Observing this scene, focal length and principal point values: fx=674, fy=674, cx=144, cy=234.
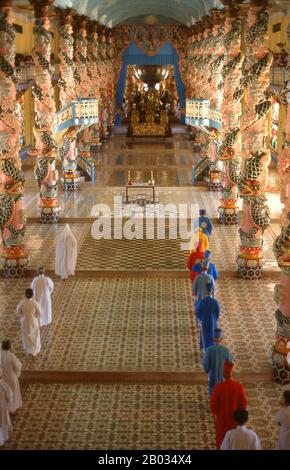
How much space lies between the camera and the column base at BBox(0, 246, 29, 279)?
13586 mm

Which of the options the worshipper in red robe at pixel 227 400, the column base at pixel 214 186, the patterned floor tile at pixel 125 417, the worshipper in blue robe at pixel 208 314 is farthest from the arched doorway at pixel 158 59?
the worshipper in red robe at pixel 227 400

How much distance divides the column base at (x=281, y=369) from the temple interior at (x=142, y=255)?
26 mm

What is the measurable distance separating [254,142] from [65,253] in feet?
14.0

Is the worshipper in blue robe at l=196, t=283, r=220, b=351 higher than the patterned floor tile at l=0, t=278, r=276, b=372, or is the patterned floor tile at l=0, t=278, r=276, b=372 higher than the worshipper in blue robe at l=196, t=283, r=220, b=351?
the worshipper in blue robe at l=196, t=283, r=220, b=351

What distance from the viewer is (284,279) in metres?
9.55

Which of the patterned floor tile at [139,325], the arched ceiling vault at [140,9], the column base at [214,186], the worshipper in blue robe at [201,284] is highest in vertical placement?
the arched ceiling vault at [140,9]

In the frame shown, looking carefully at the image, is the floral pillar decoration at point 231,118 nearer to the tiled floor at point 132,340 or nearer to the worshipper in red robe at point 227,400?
the tiled floor at point 132,340

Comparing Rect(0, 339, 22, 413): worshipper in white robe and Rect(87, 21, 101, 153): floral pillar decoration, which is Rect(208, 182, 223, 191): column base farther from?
Rect(0, 339, 22, 413): worshipper in white robe

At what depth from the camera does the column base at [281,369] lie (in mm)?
9328

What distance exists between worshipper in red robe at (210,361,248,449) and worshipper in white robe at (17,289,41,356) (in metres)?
3.57

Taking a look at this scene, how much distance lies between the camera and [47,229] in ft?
56.1

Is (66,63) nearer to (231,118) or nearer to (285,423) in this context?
(231,118)

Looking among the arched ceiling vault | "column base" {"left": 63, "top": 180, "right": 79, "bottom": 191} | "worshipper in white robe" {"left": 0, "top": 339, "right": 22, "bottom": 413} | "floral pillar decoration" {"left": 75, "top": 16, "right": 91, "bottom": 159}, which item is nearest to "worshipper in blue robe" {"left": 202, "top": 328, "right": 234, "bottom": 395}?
"worshipper in white robe" {"left": 0, "top": 339, "right": 22, "bottom": 413}
